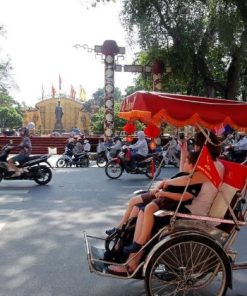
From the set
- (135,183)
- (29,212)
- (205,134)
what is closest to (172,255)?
(205,134)

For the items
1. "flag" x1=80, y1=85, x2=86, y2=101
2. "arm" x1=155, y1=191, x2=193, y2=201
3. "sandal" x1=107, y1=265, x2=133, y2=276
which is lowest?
"sandal" x1=107, y1=265, x2=133, y2=276

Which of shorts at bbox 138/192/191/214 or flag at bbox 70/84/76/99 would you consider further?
flag at bbox 70/84/76/99

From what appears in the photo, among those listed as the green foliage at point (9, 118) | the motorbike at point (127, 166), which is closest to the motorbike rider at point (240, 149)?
the motorbike at point (127, 166)

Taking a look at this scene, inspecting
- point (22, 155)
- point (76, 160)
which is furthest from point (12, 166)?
point (76, 160)

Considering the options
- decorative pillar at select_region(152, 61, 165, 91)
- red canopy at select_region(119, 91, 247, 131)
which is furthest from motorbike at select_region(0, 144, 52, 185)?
decorative pillar at select_region(152, 61, 165, 91)

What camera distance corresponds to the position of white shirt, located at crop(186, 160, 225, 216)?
157 inches

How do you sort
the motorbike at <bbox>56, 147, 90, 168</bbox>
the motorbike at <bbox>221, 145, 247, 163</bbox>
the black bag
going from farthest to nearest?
the motorbike at <bbox>56, 147, 90, 168</bbox> → the motorbike at <bbox>221, 145, 247, 163</bbox> → the black bag

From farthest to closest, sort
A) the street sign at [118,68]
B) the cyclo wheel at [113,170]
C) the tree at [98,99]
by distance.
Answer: the tree at [98,99], the street sign at [118,68], the cyclo wheel at [113,170]

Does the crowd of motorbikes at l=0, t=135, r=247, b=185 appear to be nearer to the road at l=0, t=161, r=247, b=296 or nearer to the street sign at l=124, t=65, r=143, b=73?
the road at l=0, t=161, r=247, b=296

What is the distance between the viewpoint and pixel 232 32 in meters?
18.9

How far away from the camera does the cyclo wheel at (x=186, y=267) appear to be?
376cm

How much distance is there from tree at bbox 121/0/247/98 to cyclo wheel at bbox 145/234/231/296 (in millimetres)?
16167

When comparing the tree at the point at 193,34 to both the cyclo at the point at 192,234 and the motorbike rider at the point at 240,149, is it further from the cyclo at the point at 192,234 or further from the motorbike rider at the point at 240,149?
the cyclo at the point at 192,234

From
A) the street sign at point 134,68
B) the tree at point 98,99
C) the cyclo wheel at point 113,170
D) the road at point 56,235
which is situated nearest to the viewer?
the road at point 56,235
